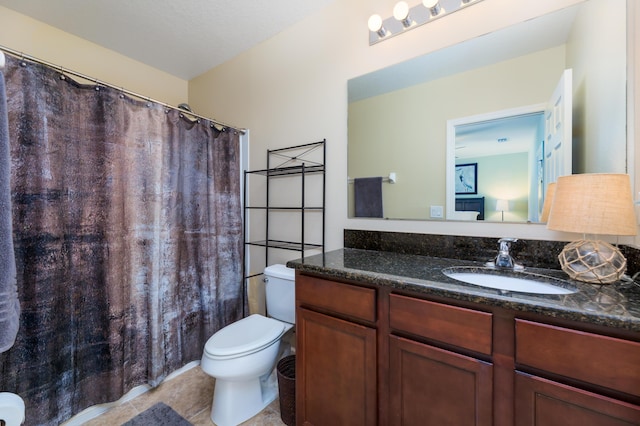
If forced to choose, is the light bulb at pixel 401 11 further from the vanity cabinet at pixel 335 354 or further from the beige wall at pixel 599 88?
the vanity cabinet at pixel 335 354

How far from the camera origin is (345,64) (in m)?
1.76

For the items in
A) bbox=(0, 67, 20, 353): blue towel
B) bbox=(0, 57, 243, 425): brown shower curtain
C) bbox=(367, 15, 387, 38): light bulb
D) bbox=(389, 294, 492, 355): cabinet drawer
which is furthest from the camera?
bbox=(367, 15, 387, 38): light bulb

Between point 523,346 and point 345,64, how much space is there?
67.1 inches

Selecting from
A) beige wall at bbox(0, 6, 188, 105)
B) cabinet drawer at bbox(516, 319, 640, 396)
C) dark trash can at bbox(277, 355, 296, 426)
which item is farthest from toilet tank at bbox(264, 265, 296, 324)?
beige wall at bbox(0, 6, 188, 105)

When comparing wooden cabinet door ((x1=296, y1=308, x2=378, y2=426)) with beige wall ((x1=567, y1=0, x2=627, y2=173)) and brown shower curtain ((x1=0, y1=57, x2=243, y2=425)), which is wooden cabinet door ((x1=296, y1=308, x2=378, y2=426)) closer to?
brown shower curtain ((x1=0, y1=57, x2=243, y2=425))

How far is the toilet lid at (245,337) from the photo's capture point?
4.59 feet

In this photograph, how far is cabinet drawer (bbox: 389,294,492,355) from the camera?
862mm

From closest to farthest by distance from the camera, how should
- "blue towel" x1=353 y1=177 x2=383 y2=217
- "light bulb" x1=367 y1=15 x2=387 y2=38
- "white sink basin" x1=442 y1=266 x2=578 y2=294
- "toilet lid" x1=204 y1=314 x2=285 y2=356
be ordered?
"white sink basin" x1=442 y1=266 x2=578 y2=294
"toilet lid" x1=204 y1=314 x2=285 y2=356
"light bulb" x1=367 y1=15 x2=387 y2=38
"blue towel" x1=353 y1=177 x2=383 y2=217

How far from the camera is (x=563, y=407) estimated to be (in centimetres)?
75

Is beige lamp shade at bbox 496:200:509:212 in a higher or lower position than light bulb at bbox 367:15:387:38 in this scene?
lower

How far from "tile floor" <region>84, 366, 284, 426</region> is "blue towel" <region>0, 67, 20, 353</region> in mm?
1168

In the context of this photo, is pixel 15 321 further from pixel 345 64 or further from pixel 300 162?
pixel 345 64

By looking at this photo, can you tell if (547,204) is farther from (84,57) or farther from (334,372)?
(84,57)

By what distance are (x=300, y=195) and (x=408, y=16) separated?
4.07 feet
